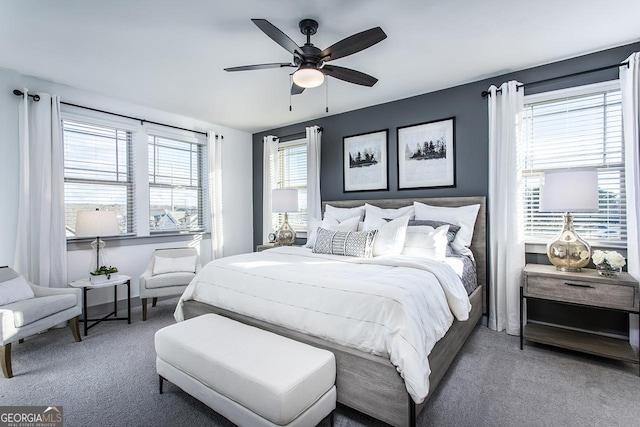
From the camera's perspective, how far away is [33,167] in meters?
3.24

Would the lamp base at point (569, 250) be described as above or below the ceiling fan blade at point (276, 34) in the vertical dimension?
below

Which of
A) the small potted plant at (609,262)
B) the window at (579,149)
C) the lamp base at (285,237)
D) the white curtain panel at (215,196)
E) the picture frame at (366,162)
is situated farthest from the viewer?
the white curtain panel at (215,196)

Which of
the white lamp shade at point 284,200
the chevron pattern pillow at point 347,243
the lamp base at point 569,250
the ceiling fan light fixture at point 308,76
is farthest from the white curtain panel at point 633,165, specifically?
the white lamp shade at point 284,200

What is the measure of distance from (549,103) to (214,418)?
13.2 feet

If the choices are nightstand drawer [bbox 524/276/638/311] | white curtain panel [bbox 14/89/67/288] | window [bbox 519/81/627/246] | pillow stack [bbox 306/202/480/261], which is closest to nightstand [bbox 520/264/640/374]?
nightstand drawer [bbox 524/276/638/311]

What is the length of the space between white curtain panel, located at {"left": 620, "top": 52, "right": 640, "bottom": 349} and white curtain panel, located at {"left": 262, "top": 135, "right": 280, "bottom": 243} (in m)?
4.37

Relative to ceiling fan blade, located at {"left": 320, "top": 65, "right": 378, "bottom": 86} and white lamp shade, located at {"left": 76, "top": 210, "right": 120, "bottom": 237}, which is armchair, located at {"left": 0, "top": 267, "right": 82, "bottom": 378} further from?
ceiling fan blade, located at {"left": 320, "top": 65, "right": 378, "bottom": 86}

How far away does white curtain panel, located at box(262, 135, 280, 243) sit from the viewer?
17.4 ft

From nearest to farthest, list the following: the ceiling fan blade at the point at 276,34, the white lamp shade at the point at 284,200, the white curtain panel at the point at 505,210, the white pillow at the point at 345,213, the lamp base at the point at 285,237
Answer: the ceiling fan blade at the point at 276,34 < the white curtain panel at the point at 505,210 < the white pillow at the point at 345,213 < the white lamp shade at the point at 284,200 < the lamp base at the point at 285,237

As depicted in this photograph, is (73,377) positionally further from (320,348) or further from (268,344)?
(320,348)

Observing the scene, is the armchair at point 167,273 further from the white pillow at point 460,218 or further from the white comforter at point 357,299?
the white pillow at point 460,218

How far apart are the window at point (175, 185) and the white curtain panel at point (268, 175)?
104 cm

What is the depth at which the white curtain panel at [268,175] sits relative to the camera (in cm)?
530

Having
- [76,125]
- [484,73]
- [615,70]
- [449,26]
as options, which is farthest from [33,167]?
[615,70]
